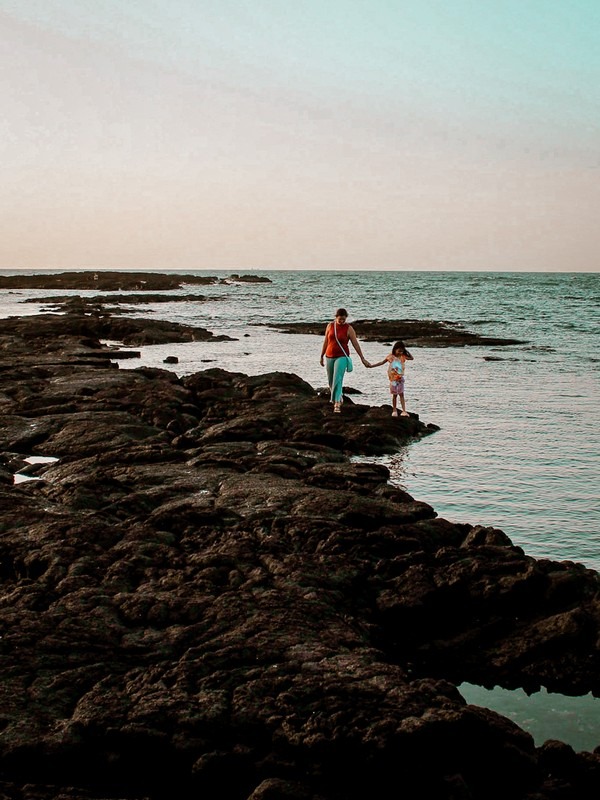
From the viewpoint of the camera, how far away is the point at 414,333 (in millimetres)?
44031

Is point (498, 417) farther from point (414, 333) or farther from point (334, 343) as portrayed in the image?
point (414, 333)

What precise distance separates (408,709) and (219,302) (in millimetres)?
80345

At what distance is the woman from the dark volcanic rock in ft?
68.4

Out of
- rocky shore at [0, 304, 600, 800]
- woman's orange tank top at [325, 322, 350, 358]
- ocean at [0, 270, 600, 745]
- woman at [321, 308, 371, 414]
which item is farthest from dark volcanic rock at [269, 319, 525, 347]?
rocky shore at [0, 304, 600, 800]

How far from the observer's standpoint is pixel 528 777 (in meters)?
5.57

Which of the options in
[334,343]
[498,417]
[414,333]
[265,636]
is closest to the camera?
[265,636]

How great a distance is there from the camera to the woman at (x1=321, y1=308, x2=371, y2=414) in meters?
18.0

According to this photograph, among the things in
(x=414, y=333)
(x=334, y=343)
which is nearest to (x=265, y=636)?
(x=334, y=343)

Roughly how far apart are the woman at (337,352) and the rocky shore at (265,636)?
4.88m

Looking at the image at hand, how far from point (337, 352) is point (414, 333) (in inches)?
1039

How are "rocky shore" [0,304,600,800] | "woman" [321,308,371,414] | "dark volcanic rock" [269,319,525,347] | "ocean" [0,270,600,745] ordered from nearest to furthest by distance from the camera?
"rocky shore" [0,304,600,800] → "ocean" [0,270,600,745] → "woman" [321,308,371,414] → "dark volcanic rock" [269,319,525,347]

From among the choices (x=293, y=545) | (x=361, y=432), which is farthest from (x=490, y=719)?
(x=361, y=432)

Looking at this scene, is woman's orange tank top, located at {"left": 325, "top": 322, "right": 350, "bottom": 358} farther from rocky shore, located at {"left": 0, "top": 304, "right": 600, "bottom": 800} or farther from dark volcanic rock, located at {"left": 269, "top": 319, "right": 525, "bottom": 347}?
dark volcanic rock, located at {"left": 269, "top": 319, "right": 525, "bottom": 347}

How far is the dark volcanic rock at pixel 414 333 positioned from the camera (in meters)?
40.0
